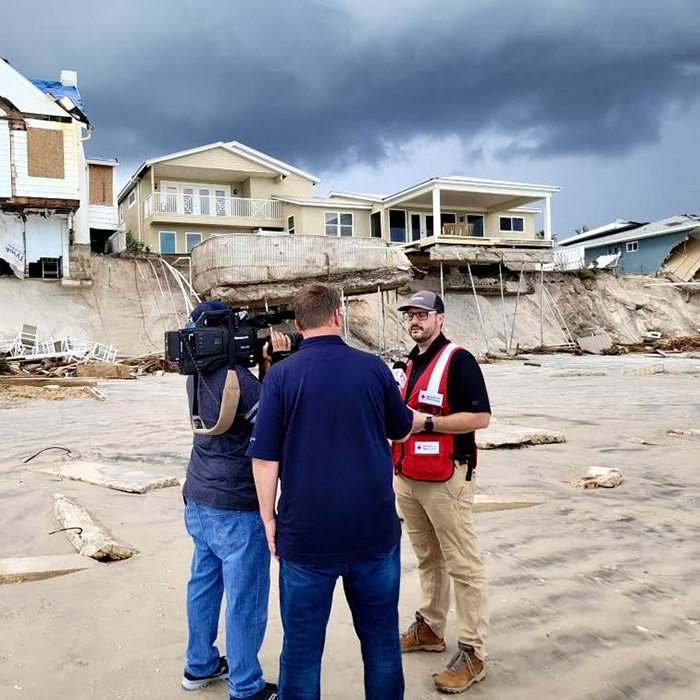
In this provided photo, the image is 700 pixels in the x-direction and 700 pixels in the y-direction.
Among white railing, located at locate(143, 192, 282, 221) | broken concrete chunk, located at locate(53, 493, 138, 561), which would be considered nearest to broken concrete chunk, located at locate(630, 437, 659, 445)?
broken concrete chunk, located at locate(53, 493, 138, 561)

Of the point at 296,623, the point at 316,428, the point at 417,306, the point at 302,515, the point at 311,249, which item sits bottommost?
the point at 296,623

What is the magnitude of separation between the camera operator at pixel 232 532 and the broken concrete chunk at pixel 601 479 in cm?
435

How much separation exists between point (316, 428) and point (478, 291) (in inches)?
1252

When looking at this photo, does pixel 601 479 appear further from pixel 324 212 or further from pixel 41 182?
pixel 324 212

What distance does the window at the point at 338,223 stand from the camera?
34.3 m

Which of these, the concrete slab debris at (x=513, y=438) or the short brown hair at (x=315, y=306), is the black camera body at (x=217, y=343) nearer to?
the short brown hair at (x=315, y=306)

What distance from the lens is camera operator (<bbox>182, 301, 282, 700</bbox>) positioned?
2.86 m

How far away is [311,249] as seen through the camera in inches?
931

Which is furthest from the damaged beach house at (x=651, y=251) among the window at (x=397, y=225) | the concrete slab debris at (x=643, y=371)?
the concrete slab debris at (x=643, y=371)

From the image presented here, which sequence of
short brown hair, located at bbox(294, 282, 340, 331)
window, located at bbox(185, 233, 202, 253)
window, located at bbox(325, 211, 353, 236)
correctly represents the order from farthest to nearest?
window, located at bbox(325, 211, 353, 236), window, located at bbox(185, 233, 202, 253), short brown hair, located at bbox(294, 282, 340, 331)

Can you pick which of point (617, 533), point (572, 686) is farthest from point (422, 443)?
point (617, 533)

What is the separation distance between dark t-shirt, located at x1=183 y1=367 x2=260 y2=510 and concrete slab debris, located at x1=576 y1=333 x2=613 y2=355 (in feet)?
96.5

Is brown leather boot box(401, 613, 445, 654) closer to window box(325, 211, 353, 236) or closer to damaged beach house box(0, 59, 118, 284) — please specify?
damaged beach house box(0, 59, 118, 284)

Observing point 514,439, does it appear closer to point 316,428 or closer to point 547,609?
point 547,609
